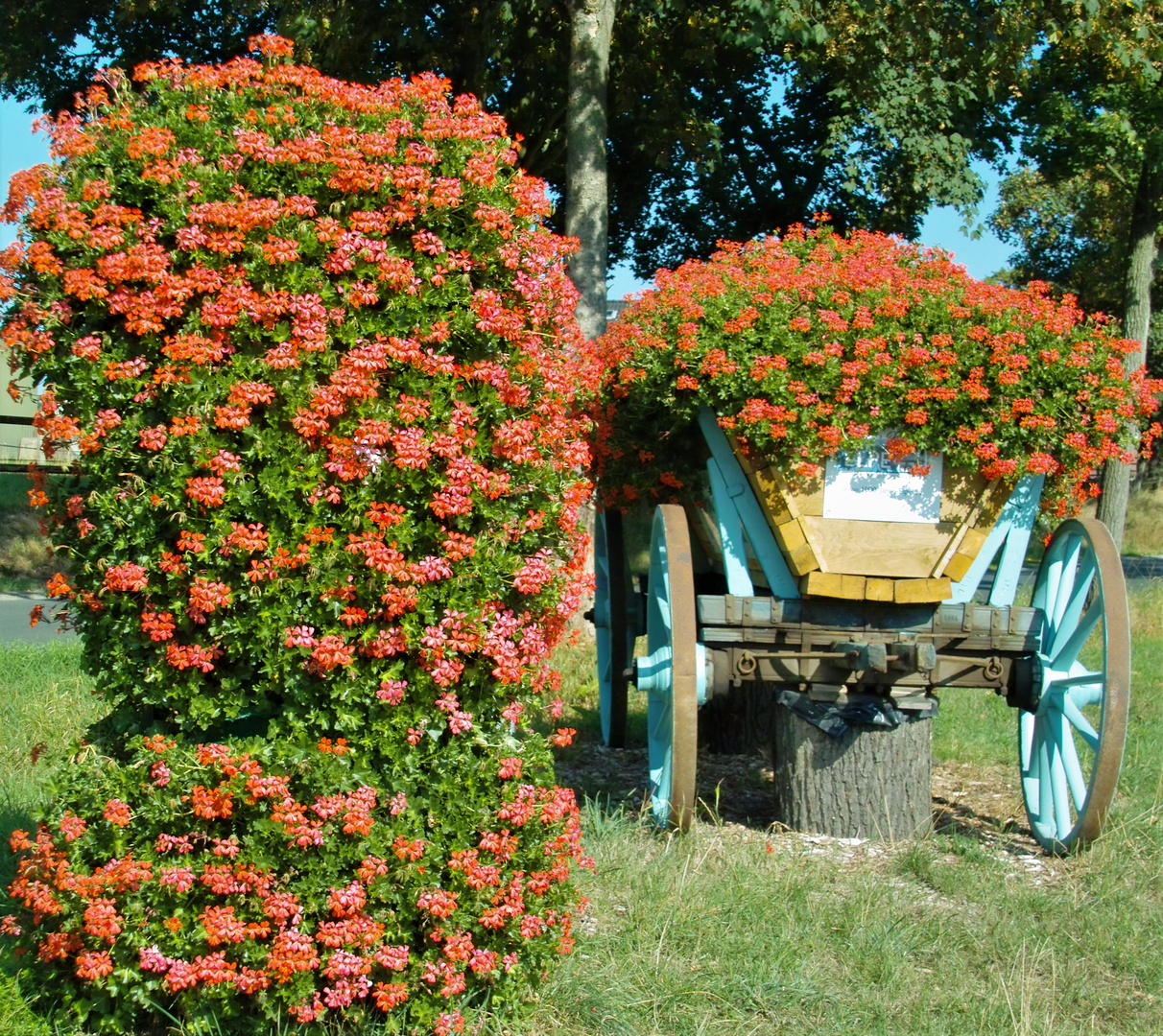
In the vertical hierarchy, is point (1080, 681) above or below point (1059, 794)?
above

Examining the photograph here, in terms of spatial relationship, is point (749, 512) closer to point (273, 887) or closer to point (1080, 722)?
point (1080, 722)

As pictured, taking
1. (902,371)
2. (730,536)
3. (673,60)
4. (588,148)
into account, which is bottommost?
(730,536)

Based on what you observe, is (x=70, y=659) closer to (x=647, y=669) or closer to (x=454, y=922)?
(x=647, y=669)

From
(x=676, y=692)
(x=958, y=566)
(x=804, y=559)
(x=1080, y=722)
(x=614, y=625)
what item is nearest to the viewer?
(x=676, y=692)

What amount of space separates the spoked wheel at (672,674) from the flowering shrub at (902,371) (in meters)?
0.51

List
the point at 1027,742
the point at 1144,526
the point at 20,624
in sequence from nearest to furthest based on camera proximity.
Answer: the point at 1027,742 → the point at 20,624 → the point at 1144,526

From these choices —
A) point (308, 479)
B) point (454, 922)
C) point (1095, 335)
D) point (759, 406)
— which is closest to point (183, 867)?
point (454, 922)

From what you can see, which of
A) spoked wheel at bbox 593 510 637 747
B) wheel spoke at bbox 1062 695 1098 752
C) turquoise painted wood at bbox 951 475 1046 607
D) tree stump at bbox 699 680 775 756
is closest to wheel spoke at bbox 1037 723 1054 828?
wheel spoke at bbox 1062 695 1098 752

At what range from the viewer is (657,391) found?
451cm

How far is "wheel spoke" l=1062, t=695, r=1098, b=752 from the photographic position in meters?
4.07

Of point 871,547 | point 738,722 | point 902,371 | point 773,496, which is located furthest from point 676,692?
point 738,722

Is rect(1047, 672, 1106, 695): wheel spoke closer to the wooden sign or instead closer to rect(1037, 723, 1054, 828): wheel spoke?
rect(1037, 723, 1054, 828): wheel spoke

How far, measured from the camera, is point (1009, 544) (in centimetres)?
456

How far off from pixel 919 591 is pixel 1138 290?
1032cm
